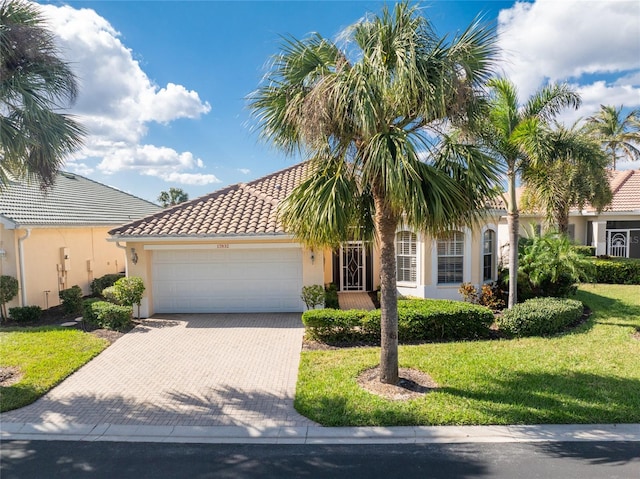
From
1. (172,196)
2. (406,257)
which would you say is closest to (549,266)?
(406,257)

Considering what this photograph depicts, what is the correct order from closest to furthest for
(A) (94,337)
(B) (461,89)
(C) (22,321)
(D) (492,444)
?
(D) (492,444), (B) (461,89), (A) (94,337), (C) (22,321)

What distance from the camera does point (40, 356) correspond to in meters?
8.88

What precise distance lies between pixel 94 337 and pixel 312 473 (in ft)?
27.0

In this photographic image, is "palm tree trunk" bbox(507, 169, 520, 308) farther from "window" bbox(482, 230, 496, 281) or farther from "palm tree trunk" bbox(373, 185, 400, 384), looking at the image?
"palm tree trunk" bbox(373, 185, 400, 384)

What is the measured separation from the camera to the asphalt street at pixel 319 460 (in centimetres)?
482

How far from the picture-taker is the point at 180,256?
42.1ft

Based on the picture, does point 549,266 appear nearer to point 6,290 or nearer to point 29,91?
point 29,91

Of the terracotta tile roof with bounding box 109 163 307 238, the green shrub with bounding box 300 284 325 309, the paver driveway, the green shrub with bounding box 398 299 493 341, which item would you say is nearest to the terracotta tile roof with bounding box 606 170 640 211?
the green shrub with bounding box 398 299 493 341

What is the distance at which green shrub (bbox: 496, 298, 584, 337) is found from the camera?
990 cm

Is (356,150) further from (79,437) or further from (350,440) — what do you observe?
(79,437)

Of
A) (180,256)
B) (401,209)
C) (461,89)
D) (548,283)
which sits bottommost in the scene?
(548,283)

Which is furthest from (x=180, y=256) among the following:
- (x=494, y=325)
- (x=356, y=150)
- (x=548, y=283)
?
(x=548, y=283)

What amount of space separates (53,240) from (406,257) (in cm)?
1343

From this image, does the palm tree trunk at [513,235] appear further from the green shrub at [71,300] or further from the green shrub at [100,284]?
the green shrub at [100,284]
